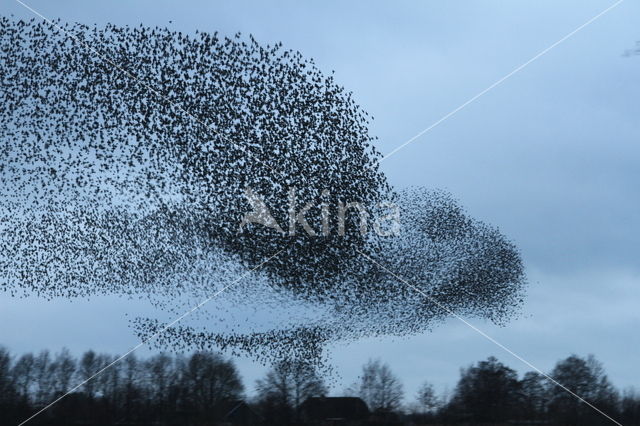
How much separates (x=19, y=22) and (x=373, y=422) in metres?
27.3

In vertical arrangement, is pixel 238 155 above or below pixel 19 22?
below

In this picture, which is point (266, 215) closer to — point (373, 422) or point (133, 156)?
point (133, 156)

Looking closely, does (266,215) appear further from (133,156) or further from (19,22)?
(19,22)

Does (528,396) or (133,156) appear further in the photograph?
(528,396)

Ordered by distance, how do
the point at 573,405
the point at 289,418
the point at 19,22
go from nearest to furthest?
the point at 19,22
the point at 289,418
the point at 573,405

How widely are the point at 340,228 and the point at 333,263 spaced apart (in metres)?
1.99

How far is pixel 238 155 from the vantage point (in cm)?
3772

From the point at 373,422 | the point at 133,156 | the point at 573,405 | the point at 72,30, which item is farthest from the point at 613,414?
the point at 72,30

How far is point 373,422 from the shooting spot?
132ft

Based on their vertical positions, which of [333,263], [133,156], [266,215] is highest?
[133,156]

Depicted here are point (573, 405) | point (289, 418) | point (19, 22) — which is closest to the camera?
point (19, 22)

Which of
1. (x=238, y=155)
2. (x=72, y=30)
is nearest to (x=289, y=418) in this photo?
(x=238, y=155)

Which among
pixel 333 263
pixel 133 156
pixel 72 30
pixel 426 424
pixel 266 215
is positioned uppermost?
pixel 72 30

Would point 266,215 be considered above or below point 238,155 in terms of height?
below
